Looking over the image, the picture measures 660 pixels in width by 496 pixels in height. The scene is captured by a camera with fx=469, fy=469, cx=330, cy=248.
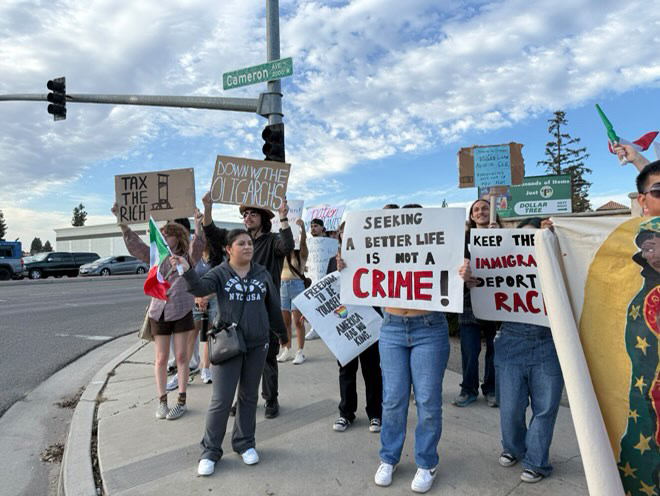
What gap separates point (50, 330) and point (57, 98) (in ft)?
20.7

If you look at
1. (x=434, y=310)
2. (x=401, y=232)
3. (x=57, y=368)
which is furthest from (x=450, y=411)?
(x=57, y=368)

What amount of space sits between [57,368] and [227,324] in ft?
16.1

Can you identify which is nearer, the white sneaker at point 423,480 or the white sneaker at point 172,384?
the white sneaker at point 423,480

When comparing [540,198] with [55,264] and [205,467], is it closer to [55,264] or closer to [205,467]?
[205,467]

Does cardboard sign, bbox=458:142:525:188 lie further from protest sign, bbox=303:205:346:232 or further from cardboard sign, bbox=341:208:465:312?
protest sign, bbox=303:205:346:232

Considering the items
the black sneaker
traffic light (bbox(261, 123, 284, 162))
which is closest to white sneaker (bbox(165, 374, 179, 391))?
the black sneaker

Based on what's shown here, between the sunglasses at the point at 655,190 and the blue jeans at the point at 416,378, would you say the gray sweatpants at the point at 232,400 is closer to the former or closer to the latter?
the blue jeans at the point at 416,378

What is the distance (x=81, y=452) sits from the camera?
375cm

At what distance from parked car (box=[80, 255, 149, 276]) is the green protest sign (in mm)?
23933

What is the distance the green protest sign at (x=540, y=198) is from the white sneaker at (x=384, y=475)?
2659 cm

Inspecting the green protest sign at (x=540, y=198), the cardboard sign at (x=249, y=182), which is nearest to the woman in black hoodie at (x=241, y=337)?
the cardboard sign at (x=249, y=182)

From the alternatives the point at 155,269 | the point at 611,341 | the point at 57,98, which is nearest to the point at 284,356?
the point at 155,269

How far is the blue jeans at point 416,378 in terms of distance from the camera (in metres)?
3.09

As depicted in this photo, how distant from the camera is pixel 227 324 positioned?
3473 mm
